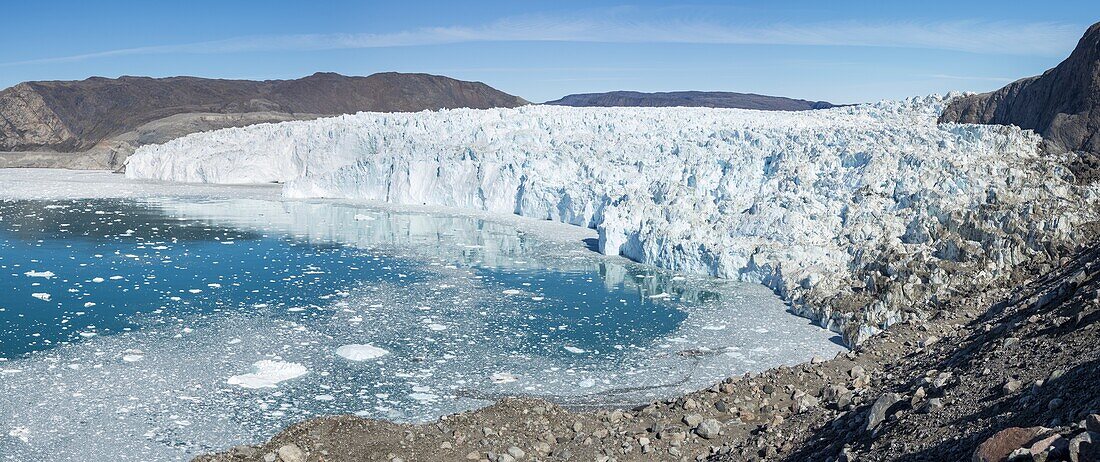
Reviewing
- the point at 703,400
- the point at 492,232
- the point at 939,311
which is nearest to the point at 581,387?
the point at 703,400

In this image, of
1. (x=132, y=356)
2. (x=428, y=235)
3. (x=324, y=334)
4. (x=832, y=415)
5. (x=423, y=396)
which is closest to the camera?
(x=832, y=415)

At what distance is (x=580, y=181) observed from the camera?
1695 centimetres

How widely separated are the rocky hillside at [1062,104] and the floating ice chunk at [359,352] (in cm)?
1160

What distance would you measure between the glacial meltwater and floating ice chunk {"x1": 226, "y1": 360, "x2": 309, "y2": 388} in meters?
0.03

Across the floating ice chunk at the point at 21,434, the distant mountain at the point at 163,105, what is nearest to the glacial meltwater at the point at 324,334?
the floating ice chunk at the point at 21,434

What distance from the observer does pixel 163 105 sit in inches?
2355

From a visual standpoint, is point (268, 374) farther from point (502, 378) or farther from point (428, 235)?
point (428, 235)

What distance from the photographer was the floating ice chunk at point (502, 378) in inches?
265

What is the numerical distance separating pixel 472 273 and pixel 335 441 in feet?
21.7

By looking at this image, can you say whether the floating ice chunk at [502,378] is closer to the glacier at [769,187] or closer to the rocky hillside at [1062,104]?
the glacier at [769,187]

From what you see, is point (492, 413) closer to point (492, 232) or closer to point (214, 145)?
point (492, 232)

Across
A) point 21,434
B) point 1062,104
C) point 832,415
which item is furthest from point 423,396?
point 1062,104

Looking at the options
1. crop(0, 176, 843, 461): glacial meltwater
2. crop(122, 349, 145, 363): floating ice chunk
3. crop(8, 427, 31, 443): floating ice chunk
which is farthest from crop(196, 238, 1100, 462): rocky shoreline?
crop(122, 349, 145, 363): floating ice chunk

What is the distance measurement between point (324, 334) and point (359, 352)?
82cm
